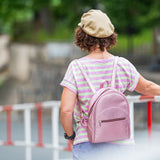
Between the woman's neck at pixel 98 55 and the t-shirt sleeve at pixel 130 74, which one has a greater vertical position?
the woman's neck at pixel 98 55

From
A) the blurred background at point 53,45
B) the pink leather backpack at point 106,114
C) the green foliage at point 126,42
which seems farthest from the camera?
the green foliage at point 126,42

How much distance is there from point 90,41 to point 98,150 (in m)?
0.56

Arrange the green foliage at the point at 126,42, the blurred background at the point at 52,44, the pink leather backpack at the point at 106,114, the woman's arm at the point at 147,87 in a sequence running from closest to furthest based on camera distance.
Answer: the pink leather backpack at the point at 106,114
the woman's arm at the point at 147,87
the blurred background at the point at 52,44
the green foliage at the point at 126,42

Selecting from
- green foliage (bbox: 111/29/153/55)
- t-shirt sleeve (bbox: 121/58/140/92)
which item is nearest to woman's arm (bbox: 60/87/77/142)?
t-shirt sleeve (bbox: 121/58/140/92)

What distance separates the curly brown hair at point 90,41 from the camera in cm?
272

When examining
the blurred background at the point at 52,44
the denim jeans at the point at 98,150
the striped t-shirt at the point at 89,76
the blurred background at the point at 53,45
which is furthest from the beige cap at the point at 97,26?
the blurred background at the point at 52,44

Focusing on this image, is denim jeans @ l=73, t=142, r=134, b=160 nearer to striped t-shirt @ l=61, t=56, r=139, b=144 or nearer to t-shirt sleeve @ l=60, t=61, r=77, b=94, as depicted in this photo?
striped t-shirt @ l=61, t=56, r=139, b=144

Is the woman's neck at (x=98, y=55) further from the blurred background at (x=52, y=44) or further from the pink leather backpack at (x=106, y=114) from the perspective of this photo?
the blurred background at (x=52, y=44)

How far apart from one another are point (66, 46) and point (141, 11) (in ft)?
41.9

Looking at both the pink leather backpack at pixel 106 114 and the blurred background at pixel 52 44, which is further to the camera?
the blurred background at pixel 52 44

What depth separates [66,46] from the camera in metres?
36.7

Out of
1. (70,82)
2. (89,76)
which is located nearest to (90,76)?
(89,76)

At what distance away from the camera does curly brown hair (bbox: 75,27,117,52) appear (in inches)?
107

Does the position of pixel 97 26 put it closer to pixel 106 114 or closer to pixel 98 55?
pixel 98 55
